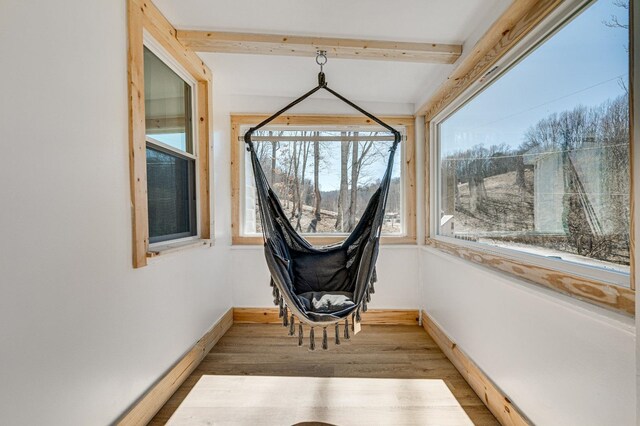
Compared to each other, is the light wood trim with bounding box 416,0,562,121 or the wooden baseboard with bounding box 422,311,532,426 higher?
the light wood trim with bounding box 416,0,562,121

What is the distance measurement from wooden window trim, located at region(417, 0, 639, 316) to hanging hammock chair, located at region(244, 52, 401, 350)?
1.86 ft

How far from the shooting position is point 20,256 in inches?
32.4

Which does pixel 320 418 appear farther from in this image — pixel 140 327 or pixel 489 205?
pixel 489 205

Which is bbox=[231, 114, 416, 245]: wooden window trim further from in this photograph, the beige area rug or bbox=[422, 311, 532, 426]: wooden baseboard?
the beige area rug

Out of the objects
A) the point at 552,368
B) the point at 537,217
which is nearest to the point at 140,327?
the point at 552,368

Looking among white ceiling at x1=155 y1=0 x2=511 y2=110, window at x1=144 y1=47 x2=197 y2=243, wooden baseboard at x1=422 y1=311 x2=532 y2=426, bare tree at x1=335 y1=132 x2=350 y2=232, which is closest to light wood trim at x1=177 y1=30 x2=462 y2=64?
white ceiling at x1=155 y1=0 x2=511 y2=110

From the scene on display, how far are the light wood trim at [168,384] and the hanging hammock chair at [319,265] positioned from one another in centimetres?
66

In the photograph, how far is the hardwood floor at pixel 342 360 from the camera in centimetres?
162

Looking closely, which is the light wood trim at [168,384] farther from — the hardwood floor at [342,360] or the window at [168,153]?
the window at [168,153]

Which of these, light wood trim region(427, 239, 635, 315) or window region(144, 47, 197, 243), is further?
window region(144, 47, 197, 243)

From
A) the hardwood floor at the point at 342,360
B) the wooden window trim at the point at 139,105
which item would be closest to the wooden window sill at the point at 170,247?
the wooden window trim at the point at 139,105

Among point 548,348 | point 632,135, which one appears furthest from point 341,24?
point 548,348

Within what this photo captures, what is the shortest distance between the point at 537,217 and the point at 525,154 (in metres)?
0.32

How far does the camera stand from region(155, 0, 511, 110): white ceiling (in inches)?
56.5
